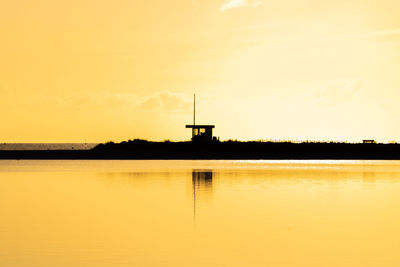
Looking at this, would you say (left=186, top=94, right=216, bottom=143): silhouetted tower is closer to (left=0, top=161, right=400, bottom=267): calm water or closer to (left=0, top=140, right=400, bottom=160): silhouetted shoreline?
(left=0, top=140, right=400, bottom=160): silhouetted shoreline

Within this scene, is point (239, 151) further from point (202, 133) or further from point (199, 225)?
point (199, 225)

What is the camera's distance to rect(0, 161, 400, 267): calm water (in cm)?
2023

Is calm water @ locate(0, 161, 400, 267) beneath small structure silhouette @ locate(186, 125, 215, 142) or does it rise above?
beneath

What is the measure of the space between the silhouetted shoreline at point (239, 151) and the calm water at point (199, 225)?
230 feet

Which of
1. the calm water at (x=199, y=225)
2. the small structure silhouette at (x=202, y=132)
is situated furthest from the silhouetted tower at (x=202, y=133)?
the calm water at (x=199, y=225)

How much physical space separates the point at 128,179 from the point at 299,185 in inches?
536

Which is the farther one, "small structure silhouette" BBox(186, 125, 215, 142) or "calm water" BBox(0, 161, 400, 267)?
"small structure silhouette" BBox(186, 125, 215, 142)

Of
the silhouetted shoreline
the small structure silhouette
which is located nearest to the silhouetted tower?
the small structure silhouette

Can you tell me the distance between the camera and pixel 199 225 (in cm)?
2717

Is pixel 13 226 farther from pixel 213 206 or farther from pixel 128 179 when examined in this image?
pixel 128 179

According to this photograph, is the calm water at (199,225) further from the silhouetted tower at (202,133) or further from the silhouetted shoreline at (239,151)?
the silhouetted shoreline at (239,151)

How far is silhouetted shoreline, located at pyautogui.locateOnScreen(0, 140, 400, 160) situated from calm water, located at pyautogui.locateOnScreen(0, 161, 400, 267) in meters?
70.1

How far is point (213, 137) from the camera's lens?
109500 mm

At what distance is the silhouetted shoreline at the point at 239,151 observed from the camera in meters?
117
